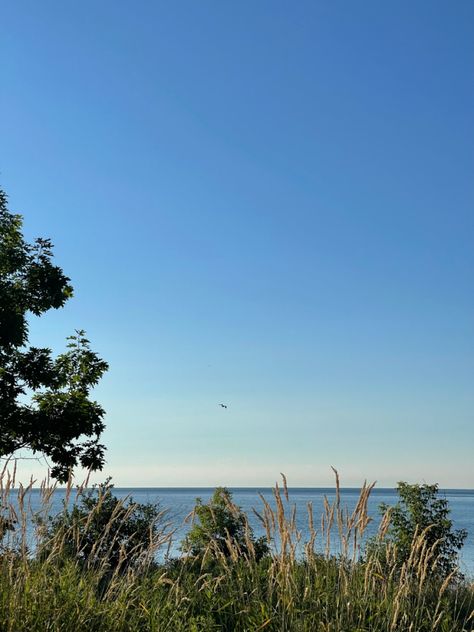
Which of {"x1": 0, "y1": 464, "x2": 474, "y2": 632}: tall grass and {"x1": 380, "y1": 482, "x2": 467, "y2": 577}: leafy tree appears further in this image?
{"x1": 380, "y1": 482, "x2": 467, "y2": 577}: leafy tree

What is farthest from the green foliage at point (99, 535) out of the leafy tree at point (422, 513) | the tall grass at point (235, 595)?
the leafy tree at point (422, 513)

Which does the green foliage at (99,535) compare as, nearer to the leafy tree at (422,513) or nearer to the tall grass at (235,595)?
the tall grass at (235,595)

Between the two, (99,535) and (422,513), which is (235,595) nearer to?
(99,535)

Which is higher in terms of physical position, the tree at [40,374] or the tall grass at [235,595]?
the tree at [40,374]

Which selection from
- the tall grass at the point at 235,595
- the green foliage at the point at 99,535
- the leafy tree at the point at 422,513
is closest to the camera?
the tall grass at the point at 235,595

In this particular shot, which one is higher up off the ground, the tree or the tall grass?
the tree

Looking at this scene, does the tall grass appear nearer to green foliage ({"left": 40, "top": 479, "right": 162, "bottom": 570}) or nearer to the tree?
green foliage ({"left": 40, "top": 479, "right": 162, "bottom": 570})

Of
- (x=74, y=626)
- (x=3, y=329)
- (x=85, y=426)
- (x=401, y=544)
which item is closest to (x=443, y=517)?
(x=401, y=544)

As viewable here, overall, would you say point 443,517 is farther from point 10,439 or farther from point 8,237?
point 8,237

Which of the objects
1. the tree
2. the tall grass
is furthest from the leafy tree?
the tall grass

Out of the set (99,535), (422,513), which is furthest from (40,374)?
(422,513)

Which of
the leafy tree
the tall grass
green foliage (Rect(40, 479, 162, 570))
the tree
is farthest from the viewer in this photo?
the leafy tree

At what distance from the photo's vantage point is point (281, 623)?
21.7 ft

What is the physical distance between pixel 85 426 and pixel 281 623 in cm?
1299
